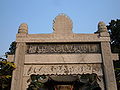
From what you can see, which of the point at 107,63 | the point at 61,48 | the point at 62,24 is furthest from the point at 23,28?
the point at 107,63

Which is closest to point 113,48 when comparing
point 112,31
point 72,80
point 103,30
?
point 112,31

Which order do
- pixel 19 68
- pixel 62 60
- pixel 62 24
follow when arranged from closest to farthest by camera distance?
1. pixel 19 68
2. pixel 62 60
3. pixel 62 24

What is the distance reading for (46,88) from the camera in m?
11.5

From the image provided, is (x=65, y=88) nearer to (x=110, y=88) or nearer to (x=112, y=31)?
(x=110, y=88)

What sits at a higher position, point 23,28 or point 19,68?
point 23,28

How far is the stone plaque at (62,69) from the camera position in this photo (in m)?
6.74

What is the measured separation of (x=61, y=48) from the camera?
284 inches

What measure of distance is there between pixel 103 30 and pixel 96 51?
103cm

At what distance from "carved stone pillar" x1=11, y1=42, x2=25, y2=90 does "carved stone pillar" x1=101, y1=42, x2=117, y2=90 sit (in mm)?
3481

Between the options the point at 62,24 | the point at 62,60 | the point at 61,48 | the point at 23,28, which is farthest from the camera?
the point at 62,24

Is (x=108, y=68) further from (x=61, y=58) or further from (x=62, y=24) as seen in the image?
(x=62, y=24)

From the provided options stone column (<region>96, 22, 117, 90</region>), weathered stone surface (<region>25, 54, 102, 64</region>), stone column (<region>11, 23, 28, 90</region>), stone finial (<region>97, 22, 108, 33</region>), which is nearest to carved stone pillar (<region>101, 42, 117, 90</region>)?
stone column (<region>96, 22, 117, 90</region>)

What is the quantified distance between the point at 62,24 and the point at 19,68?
2.80 metres

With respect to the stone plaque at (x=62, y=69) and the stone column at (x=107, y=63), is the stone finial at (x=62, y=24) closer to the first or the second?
the stone column at (x=107, y=63)
